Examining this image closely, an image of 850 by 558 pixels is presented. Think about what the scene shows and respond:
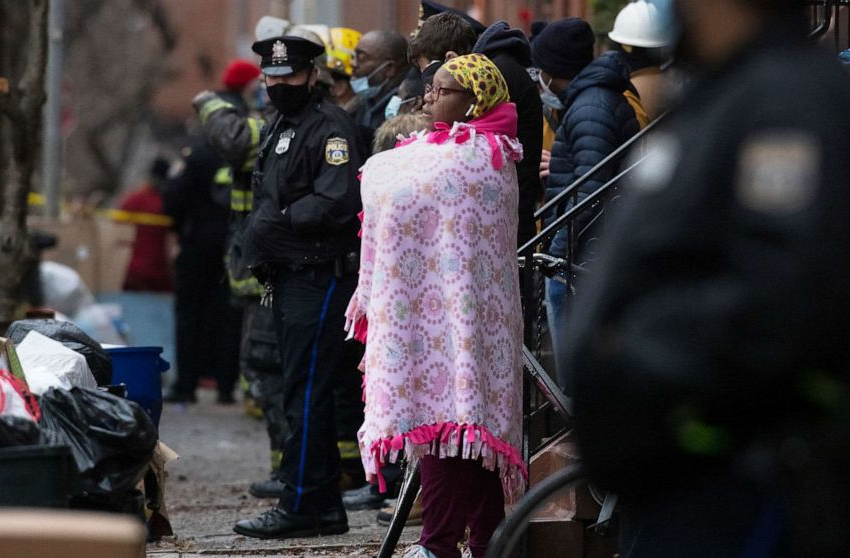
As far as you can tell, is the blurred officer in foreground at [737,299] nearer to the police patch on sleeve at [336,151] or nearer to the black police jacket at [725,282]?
the black police jacket at [725,282]

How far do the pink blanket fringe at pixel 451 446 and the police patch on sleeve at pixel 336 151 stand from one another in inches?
68.1

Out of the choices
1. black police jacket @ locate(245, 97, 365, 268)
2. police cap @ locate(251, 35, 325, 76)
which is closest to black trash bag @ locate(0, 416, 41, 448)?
black police jacket @ locate(245, 97, 365, 268)

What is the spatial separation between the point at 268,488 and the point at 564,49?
9.10ft

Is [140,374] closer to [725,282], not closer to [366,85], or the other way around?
[366,85]

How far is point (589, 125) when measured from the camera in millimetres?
7840

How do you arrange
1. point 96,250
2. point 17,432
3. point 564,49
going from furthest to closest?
point 96,250
point 564,49
point 17,432

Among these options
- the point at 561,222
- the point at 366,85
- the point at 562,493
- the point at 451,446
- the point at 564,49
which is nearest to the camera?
the point at 562,493

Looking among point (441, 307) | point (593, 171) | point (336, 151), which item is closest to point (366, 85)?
point (336, 151)

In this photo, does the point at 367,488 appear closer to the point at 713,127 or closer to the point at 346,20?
the point at 713,127

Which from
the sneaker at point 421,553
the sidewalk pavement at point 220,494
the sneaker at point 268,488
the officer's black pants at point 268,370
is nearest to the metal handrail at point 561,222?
the sneaker at point 421,553

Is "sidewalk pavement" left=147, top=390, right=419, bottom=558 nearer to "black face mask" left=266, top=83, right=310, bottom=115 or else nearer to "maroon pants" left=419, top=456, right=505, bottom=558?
"maroon pants" left=419, top=456, right=505, bottom=558

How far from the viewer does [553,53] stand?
836 centimetres

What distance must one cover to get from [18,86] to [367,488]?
10.7ft

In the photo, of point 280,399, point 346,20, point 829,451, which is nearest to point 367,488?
point 280,399
